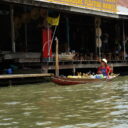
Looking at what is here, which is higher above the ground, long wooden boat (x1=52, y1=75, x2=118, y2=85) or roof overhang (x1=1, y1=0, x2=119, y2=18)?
roof overhang (x1=1, y1=0, x2=119, y2=18)

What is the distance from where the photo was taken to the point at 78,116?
8.31 m

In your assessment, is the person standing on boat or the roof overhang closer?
the roof overhang

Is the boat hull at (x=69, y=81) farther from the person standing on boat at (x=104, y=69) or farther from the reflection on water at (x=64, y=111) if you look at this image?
the reflection on water at (x=64, y=111)

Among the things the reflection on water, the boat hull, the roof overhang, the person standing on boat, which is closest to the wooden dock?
the boat hull

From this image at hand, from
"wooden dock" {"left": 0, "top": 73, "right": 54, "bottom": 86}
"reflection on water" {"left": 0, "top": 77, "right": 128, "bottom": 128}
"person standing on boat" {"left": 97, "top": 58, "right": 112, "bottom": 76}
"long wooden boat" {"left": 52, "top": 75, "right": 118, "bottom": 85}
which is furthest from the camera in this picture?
"person standing on boat" {"left": 97, "top": 58, "right": 112, "bottom": 76}

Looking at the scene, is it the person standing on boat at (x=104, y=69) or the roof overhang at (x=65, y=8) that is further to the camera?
the person standing on boat at (x=104, y=69)

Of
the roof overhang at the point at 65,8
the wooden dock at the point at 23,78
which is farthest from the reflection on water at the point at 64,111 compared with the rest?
the roof overhang at the point at 65,8

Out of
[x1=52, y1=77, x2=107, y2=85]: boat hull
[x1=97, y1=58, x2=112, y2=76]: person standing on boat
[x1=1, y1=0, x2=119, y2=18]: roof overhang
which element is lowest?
[x1=52, y1=77, x2=107, y2=85]: boat hull

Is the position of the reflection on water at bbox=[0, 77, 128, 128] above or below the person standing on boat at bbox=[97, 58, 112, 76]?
below

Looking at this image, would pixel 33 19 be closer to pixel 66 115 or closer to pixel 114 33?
pixel 114 33

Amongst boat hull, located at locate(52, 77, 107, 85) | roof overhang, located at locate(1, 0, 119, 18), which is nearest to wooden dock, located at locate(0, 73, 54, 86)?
boat hull, located at locate(52, 77, 107, 85)

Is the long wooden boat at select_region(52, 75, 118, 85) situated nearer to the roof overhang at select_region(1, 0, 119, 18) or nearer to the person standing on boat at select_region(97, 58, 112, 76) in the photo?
the person standing on boat at select_region(97, 58, 112, 76)

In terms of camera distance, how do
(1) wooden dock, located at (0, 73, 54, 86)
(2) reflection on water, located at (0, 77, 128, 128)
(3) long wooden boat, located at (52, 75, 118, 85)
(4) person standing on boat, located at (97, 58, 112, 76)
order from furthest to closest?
(4) person standing on boat, located at (97, 58, 112, 76)
(3) long wooden boat, located at (52, 75, 118, 85)
(1) wooden dock, located at (0, 73, 54, 86)
(2) reflection on water, located at (0, 77, 128, 128)

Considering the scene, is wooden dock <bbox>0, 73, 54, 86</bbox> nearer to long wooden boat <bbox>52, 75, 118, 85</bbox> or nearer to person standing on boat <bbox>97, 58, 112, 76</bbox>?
long wooden boat <bbox>52, 75, 118, 85</bbox>
